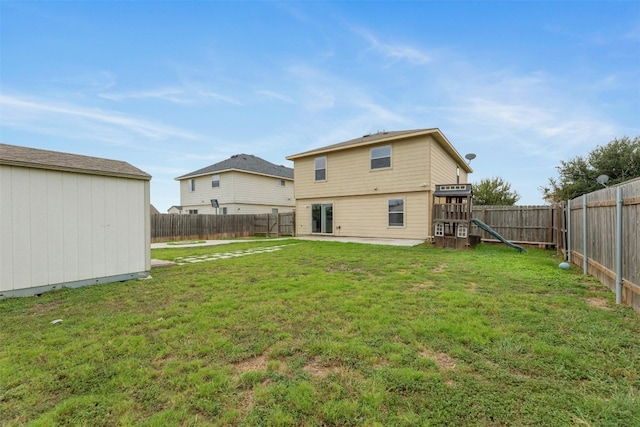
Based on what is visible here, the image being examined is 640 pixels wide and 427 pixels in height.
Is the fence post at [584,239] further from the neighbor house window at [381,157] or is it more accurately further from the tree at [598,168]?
the tree at [598,168]

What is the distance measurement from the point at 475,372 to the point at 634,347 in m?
1.69

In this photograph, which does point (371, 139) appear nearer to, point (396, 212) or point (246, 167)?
point (396, 212)

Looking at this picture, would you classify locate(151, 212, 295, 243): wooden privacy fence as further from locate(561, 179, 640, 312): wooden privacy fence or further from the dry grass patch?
locate(561, 179, 640, 312): wooden privacy fence

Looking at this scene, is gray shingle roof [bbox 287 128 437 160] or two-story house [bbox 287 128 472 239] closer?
two-story house [bbox 287 128 472 239]

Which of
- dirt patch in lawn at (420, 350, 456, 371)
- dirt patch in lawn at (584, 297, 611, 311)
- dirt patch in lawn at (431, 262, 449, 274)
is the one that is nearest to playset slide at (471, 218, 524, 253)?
dirt patch in lawn at (431, 262, 449, 274)

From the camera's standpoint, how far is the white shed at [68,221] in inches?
182

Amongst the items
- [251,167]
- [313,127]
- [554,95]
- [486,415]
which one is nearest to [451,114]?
[554,95]

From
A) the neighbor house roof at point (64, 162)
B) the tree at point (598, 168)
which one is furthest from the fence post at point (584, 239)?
the tree at point (598, 168)

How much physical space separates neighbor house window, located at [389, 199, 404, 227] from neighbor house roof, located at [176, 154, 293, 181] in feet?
40.7

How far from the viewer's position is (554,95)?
11711 mm

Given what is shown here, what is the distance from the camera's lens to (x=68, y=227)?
5.14m

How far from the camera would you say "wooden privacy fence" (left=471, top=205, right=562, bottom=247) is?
1089cm

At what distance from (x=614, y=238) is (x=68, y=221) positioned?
9.01m

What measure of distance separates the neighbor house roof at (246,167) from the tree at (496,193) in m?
16.3
